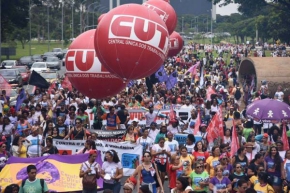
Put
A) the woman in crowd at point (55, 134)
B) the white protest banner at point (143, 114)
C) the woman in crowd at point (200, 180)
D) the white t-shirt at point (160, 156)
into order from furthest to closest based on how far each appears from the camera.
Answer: the white protest banner at point (143, 114), the woman in crowd at point (55, 134), the white t-shirt at point (160, 156), the woman in crowd at point (200, 180)

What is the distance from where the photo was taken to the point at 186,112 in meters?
23.9

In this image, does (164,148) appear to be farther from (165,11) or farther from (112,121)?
(165,11)

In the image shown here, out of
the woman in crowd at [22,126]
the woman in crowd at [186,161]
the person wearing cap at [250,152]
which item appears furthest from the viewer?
the woman in crowd at [22,126]

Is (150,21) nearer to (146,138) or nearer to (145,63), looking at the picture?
(145,63)

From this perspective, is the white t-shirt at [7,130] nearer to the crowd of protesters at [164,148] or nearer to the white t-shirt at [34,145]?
the crowd of protesters at [164,148]

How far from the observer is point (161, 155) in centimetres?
1574

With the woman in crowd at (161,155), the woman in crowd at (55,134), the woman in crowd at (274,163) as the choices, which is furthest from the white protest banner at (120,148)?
the woman in crowd at (274,163)

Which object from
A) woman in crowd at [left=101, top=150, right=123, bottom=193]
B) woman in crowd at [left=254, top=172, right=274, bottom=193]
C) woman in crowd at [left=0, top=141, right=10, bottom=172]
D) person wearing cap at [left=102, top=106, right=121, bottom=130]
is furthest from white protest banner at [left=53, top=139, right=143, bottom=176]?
woman in crowd at [left=254, top=172, right=274, bottom=193]

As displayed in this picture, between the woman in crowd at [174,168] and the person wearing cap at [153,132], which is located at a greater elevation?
the person wearing cap at [153,132]

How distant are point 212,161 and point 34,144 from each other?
402 centimetres

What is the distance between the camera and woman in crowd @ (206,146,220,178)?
46.0 ft

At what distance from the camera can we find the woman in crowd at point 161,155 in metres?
15.6

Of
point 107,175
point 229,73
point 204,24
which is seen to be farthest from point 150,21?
point 204,24

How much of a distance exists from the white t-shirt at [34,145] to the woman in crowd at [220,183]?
15.2 feet
